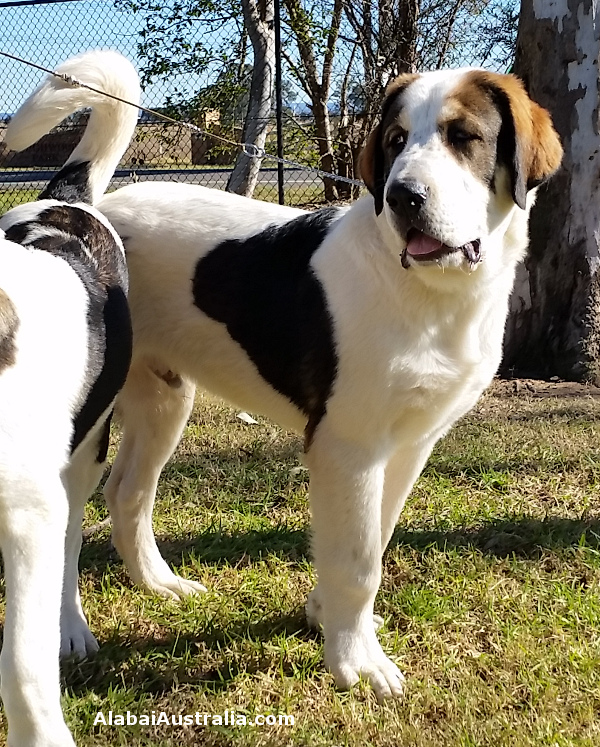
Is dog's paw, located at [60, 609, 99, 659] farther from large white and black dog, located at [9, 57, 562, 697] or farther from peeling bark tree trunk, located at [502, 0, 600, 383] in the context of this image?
peeling bark tree trunk, located at [502, 0, 600, 383]

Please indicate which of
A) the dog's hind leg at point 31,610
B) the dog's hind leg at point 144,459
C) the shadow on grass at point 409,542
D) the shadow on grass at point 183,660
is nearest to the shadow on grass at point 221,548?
the shadow on grass at point 409,542

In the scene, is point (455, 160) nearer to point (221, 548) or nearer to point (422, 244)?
point (422, 244)

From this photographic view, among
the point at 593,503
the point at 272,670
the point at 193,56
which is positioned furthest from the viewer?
the point at 193,56

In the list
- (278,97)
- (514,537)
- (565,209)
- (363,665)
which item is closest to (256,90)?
(278,97)

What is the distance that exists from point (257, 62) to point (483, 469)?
195 inches

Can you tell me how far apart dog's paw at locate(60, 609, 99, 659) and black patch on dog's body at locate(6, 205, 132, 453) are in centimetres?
84

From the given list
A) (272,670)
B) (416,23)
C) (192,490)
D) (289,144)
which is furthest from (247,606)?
(416,23)

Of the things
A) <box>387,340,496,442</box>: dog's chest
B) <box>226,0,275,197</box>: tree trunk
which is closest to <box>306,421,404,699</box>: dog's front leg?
<box>387,340,496,442</box>: dog's chest

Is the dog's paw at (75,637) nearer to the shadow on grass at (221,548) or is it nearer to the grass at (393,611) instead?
the grass at (393,611)

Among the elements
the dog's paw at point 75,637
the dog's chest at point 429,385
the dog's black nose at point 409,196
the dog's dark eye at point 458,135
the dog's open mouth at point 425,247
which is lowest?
the dog's paw at point 75,637

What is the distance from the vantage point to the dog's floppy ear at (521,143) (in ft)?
8.87

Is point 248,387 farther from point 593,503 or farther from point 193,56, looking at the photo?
point 193,56

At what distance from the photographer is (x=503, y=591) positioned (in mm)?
3266

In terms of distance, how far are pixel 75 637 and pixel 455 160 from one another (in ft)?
6.72
